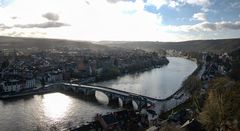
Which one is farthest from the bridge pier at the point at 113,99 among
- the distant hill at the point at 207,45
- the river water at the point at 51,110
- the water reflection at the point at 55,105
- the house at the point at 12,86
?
the distant hill at the point at 207,45

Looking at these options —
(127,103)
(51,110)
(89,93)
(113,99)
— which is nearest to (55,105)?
(51,110)

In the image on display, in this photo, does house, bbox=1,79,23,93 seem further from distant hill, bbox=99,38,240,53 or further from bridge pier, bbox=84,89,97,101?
distant hill, bbox=99,38,240,53

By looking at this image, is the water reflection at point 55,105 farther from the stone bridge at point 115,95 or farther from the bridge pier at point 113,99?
the bridge pier at point 113,99

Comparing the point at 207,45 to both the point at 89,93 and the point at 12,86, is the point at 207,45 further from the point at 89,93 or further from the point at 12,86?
the point at 12,86

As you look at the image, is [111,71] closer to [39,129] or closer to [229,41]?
[39,129]

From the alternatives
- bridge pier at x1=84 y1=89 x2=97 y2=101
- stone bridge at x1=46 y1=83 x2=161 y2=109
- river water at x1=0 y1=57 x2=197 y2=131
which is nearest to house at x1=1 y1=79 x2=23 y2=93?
river water at x1=0 y1=57 x2=197 y2=131
